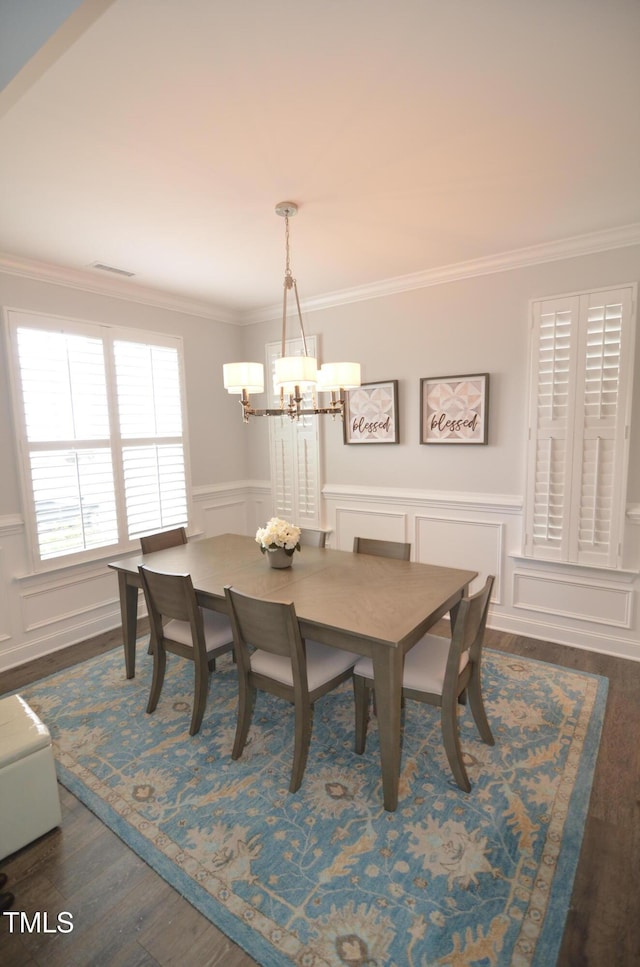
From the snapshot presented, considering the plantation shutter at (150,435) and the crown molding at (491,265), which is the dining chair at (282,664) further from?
the crown molding at (491,265)

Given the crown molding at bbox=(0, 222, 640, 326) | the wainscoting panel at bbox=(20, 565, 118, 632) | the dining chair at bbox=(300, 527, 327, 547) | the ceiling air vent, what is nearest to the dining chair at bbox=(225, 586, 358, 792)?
the dining chair at bbox=(300, 527, 327, 547)

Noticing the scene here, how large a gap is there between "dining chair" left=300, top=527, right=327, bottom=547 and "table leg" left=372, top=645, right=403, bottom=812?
4.72ft

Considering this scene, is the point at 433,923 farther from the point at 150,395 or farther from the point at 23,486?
the point at 150,395

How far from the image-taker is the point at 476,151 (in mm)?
2031

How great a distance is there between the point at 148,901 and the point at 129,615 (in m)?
1.65

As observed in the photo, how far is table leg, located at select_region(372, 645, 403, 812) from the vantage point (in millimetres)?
1889

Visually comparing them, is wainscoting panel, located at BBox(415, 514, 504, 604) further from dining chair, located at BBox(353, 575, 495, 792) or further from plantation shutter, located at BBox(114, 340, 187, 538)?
plantation shutter, located at BBox(114, 340, 187, 538)

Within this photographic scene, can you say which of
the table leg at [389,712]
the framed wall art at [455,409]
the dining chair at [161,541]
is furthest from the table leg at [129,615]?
the framed wall art at [455,409]

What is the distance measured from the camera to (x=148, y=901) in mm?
1625

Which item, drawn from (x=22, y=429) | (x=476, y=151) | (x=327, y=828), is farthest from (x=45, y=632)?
(x=476, y=151)

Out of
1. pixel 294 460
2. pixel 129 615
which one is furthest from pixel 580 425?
pixel 129 615

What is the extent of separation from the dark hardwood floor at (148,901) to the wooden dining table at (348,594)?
76 centimetres

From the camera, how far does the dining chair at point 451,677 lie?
1978mm

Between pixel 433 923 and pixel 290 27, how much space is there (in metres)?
2.89
